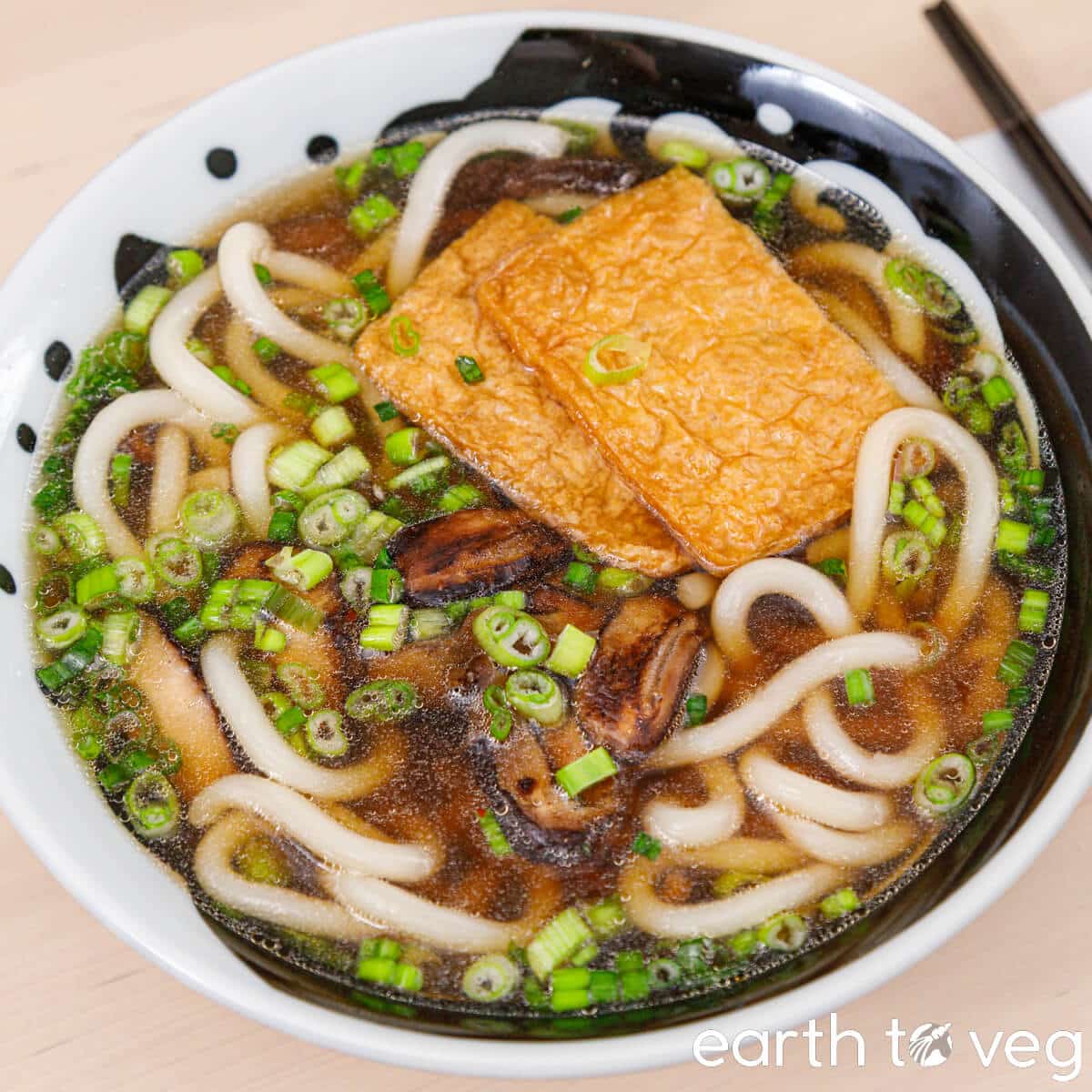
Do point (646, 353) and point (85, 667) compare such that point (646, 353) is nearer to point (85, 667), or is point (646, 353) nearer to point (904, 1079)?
point (85, 667)

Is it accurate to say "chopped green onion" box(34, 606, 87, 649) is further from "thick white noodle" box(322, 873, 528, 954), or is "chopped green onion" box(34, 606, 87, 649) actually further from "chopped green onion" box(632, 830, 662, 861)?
"chopped green onion" box(632, 830, 662, 861)

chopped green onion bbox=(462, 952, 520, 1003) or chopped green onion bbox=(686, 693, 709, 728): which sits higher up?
chopped green onion bbox=(686, 693, 709, 728)

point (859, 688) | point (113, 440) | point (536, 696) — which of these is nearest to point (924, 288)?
point (859, 688)

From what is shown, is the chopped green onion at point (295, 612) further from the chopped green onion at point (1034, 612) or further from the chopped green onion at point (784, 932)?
the chopped green onion at point (1034, 612)

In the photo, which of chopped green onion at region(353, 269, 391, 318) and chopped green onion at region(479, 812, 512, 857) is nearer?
chopped green onion at region(479, 812, 512, 857)

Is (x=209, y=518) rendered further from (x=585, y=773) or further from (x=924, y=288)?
(x=924, y=288)

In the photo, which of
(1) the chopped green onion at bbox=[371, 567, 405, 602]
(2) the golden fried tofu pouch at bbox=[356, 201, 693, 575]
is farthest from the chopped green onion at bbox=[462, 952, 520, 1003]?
(2) the golden fried tofu pouch at bbox=[356, 201, 693, 575]

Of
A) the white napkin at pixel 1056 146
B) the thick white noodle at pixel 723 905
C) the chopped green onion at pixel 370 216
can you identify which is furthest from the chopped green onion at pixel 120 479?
the white napkin at pixel 1056 146
